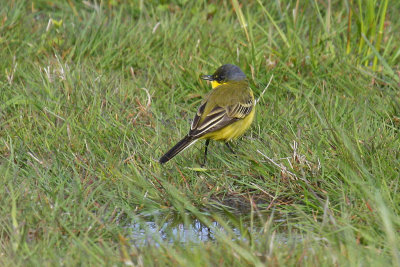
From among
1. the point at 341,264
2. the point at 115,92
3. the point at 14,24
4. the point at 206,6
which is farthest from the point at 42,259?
the point at 206,6

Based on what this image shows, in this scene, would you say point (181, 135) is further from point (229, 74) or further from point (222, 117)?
point (229, 74)

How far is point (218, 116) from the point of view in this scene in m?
6.21

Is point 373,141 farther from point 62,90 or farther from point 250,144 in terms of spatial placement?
point 62,90

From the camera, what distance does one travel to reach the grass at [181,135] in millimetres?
4117

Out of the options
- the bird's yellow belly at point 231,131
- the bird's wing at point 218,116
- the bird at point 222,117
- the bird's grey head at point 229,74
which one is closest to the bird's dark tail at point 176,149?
the bird at point 222,117

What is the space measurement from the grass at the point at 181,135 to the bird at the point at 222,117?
0.15m

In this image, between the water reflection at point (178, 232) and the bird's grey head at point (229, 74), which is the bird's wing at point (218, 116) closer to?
the bird's grey head at point (229, 74)

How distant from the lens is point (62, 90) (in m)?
7.04

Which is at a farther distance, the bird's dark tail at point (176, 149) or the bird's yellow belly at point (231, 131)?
the bird's yellow belly at point (231, 131)

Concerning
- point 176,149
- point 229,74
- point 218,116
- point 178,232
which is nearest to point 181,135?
point 218,116

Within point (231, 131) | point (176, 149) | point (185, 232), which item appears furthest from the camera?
point (231, 131)

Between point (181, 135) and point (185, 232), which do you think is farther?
point (181, 135)

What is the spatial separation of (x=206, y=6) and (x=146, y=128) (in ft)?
9.92

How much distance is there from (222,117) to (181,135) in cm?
40
